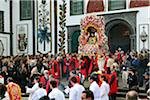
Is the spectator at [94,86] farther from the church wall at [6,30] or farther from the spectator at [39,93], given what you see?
the church wall at [6,30]

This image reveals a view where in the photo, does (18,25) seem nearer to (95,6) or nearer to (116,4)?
(95,6)

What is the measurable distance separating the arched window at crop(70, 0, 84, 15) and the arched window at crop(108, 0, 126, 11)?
2.18 m

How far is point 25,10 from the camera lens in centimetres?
3045

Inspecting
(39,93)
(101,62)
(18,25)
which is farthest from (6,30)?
(39,93)

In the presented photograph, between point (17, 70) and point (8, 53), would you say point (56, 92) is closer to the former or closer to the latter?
point (17, 70)

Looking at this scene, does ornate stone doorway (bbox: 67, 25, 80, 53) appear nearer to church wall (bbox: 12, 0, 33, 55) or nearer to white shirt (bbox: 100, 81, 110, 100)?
church wall (bbox: 12, 0, 33, 55)

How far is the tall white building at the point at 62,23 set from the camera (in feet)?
79.2

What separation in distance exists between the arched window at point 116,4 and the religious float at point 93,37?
3.41m

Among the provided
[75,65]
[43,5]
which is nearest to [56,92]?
[75,65]

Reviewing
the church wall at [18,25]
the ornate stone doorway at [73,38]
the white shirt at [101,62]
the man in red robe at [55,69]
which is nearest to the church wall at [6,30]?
the church wall at [18,25]

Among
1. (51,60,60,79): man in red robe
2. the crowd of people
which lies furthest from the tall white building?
(51,60,60,79): man in red robe

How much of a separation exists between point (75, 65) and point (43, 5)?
36.9 ft

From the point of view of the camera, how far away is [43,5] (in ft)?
95.9

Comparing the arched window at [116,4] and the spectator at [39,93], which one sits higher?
the arched window at [116,4]
